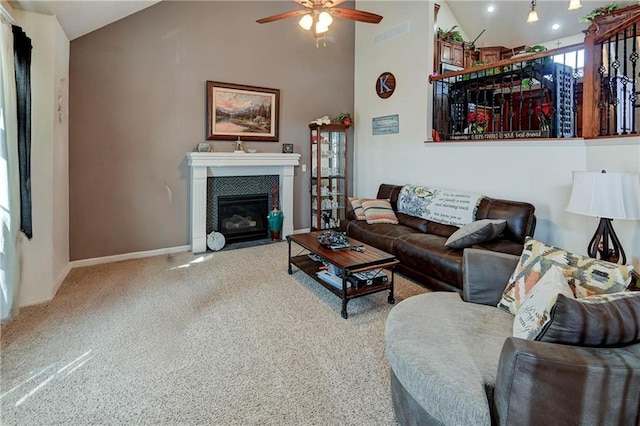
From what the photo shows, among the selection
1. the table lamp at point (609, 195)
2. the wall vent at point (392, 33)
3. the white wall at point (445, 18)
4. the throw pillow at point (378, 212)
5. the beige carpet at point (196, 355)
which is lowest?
the beige carpet at point (196, 355)

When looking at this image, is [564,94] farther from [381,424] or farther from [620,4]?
[381,424]

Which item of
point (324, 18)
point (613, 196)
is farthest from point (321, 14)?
point (613, 196)

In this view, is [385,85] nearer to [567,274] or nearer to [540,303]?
[567,274]

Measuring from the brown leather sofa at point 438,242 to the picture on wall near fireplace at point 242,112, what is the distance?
231 centimetres

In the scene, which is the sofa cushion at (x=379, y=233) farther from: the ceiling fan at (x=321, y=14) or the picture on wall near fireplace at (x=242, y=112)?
the ceiling fan at (x=321, y=14)

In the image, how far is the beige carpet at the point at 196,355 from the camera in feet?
6.20

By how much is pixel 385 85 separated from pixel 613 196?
404 centimetres

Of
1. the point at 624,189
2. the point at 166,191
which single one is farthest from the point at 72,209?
the point at 624,189

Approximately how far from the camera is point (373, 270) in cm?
322

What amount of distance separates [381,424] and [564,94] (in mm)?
4073

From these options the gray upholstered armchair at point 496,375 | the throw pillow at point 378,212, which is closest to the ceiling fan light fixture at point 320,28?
the throw pillow at point 378,212

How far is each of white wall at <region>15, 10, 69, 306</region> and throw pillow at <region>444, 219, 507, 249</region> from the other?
12.5 ft

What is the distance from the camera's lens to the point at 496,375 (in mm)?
1450

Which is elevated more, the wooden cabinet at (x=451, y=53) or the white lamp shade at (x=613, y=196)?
the wooden cabinet at (x=451, y=53)
